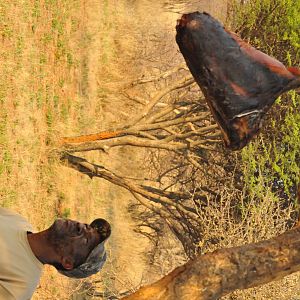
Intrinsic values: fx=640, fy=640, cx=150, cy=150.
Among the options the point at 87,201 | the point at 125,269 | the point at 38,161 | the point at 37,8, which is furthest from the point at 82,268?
the point at 125,269

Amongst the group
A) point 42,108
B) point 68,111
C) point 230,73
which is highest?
point 230,73

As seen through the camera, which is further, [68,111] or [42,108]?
[68,111]

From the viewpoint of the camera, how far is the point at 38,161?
9.26 m

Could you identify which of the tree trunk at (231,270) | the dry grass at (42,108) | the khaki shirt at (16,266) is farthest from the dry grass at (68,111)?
the tree trunk at (231,270)

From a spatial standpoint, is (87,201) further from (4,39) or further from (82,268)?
(82,268)

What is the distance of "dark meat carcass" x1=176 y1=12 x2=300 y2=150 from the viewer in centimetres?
290

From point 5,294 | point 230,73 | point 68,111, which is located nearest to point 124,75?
point 68,111

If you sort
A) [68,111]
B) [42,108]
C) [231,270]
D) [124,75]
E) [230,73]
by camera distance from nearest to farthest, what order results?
[230,73] → [231,270] → [42,108] → [68,111] → [124,75]

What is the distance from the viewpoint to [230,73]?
2.91 m

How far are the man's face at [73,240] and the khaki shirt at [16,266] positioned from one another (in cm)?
21

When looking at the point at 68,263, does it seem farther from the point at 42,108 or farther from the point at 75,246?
the point at 42,108

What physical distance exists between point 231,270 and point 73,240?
0.89 meters

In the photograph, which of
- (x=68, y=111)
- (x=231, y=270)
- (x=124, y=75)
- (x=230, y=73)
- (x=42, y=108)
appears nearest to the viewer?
(x=230, y=73)

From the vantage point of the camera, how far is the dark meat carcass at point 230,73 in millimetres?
2900
